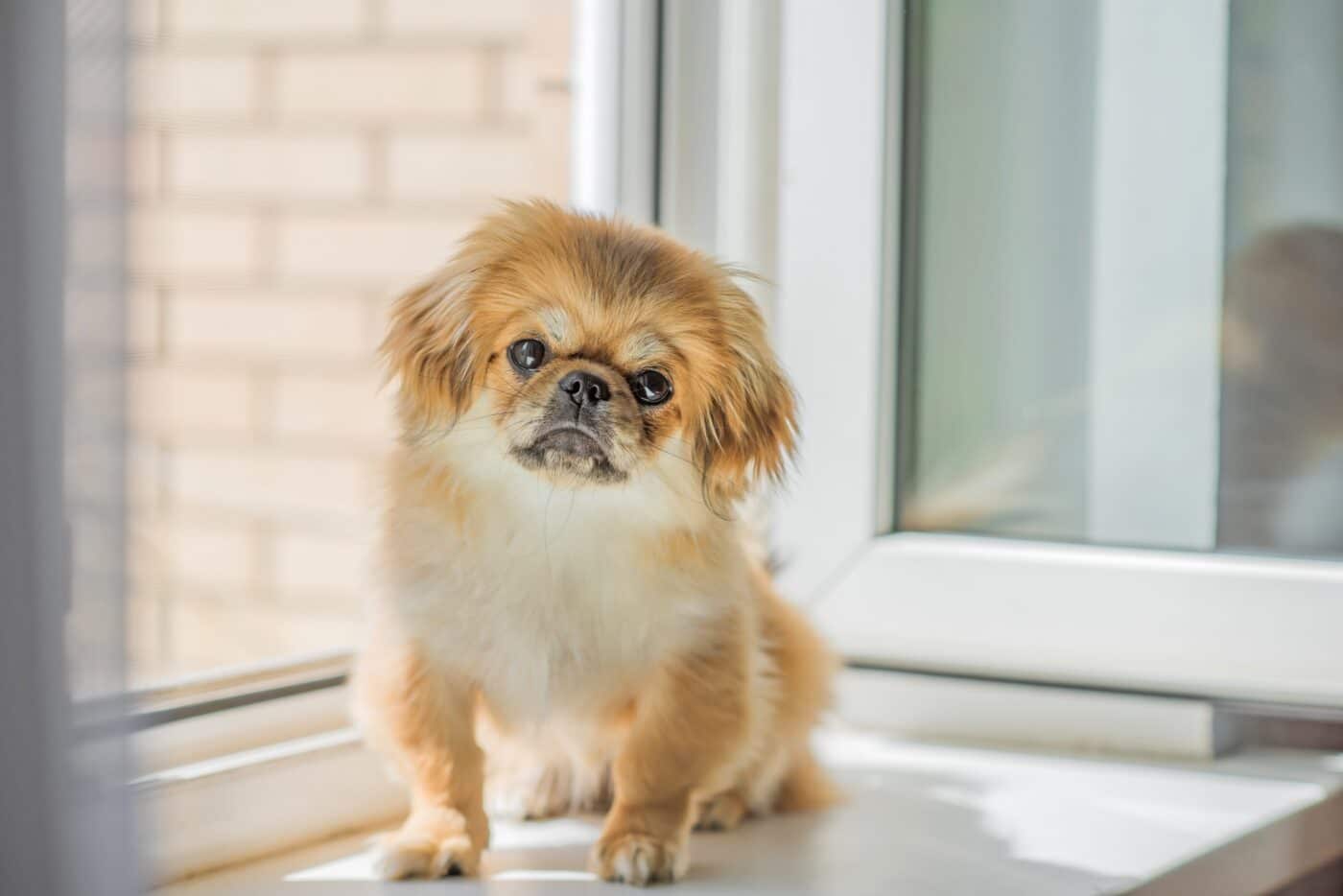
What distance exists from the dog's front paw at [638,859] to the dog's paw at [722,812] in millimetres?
152

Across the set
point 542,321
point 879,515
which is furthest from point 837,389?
point 542,321

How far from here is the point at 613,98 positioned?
Answer: 147 cm

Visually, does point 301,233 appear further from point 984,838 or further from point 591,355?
point 984,838

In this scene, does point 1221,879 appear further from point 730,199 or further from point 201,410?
point 201,410

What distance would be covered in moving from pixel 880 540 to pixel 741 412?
532 millimetres

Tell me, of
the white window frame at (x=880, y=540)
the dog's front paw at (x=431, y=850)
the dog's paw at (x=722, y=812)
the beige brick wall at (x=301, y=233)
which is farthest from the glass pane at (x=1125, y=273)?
the beige brick wall at (x=301, y=233)

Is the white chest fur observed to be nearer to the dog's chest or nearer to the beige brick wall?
the dog's chest

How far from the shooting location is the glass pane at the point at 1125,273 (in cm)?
134

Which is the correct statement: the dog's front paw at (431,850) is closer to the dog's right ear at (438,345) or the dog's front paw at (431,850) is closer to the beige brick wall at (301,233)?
the dog's right ear at (438,345)

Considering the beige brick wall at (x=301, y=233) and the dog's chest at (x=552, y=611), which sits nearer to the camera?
the dog's chest at (x=552, y=611)

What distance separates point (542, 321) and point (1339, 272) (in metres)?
0.83

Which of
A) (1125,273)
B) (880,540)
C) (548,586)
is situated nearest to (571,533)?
(548,586)

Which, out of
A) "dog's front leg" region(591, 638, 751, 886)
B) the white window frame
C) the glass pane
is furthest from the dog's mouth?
the glass pane

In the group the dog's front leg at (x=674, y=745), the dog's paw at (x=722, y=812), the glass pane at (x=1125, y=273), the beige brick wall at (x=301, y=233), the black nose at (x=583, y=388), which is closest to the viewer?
the black nose at (x=583, y=388)
